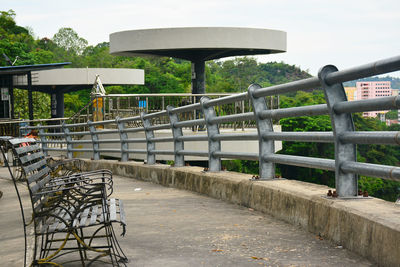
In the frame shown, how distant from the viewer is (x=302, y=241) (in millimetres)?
5637

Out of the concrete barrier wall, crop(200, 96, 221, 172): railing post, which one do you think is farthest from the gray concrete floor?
crop(200, 96, 221, 172): railing post

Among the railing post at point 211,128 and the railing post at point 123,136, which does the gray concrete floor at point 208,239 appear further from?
the railing post at point 123,136

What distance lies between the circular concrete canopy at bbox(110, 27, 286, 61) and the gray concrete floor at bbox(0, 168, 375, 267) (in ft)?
71.2

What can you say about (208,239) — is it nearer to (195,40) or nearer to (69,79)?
(195,40)

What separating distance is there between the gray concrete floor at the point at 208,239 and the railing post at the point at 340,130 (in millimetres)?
505

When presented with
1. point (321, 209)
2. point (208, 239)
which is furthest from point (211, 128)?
point (321, 209)

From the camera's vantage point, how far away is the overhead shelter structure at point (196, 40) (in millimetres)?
29812

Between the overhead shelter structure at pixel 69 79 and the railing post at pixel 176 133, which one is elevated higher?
the overhead shelter structure at pixel 69 79

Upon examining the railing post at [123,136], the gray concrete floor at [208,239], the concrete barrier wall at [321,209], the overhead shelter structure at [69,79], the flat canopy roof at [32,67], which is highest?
the overhead shelter structure at [69,79]

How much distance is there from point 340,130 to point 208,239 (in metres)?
1.53

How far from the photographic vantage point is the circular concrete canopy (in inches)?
1174

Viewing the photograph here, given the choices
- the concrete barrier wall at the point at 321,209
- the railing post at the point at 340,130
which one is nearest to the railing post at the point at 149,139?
the concrete barrier wall at the point at 321,209

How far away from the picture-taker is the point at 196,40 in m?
29.9

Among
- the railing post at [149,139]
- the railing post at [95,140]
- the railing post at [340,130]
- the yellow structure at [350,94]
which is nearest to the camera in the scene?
the railing post at [340,130]
